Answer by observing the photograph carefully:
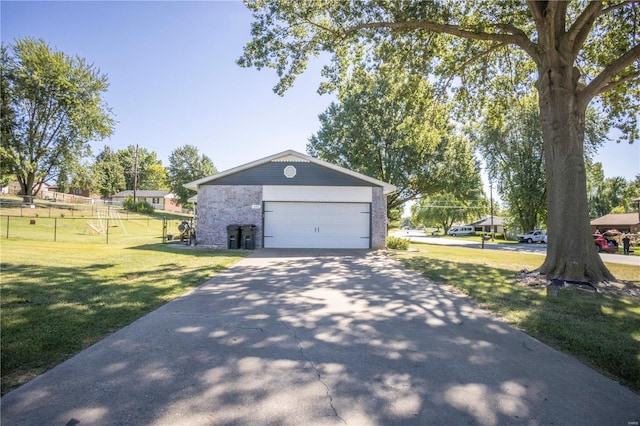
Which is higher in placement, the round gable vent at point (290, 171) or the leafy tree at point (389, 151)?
the leafy tree at point (389, 151)

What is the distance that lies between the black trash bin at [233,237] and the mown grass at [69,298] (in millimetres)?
4786

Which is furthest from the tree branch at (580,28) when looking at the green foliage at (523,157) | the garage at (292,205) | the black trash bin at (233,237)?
the green foliage at (523,157)

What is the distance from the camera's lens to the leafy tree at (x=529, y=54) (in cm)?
786

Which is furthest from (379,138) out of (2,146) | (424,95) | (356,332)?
(2,146)

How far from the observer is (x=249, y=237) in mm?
14633

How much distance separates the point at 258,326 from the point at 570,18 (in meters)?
14.8

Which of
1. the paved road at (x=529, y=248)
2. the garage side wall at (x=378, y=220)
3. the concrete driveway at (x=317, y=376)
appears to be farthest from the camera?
the garage side wall at (x=378, y=220)

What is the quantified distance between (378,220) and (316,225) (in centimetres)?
308

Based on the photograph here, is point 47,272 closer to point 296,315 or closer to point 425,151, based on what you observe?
point 296,315

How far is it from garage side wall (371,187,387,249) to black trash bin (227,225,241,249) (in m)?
6.40

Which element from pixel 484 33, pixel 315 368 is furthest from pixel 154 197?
pixel 315 368

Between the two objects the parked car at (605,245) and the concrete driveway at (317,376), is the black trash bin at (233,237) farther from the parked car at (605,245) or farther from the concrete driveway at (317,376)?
the parked car at (605,245)

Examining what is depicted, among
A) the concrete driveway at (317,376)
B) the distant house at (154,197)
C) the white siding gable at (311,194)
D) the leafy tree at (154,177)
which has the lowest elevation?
the concrete driveway at (317,376)

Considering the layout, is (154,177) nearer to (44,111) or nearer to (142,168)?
(142,168)
